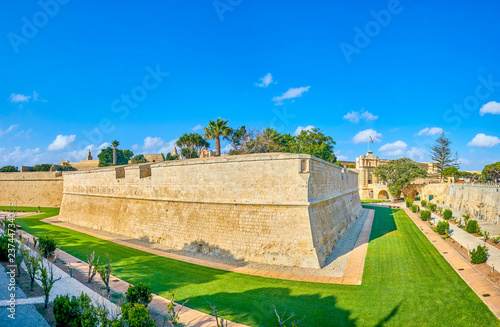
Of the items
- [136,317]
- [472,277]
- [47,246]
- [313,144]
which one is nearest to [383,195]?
[313,144]

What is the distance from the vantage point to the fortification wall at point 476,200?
20.2m

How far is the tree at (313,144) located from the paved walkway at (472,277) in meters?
31.9

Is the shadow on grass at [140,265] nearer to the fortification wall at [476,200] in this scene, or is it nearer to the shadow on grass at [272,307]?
the shadow on grass at [272,307]

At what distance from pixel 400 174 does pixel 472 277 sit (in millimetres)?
39184

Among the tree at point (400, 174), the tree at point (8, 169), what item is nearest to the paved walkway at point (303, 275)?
the tree at point (400, 174)

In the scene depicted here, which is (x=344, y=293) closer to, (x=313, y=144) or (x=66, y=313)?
(x=66, y=313)

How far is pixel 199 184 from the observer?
1506 cm

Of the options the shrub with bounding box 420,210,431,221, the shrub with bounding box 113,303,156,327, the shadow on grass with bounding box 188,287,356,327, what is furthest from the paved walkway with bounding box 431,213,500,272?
the shrub with bounding box 113,303,156,327

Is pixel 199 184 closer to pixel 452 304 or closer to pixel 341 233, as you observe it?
pixel 341 233

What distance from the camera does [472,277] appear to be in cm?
1030

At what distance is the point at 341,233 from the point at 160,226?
11.5 m

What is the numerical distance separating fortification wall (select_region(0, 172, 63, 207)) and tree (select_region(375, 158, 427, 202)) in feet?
163

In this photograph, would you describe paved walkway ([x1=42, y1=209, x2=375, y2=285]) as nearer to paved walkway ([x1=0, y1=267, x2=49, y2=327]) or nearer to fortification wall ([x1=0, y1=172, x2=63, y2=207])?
paved walkway ([x1=0, y1=267, x2=49, y2=327])

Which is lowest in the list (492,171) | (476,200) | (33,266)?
(33,266)
